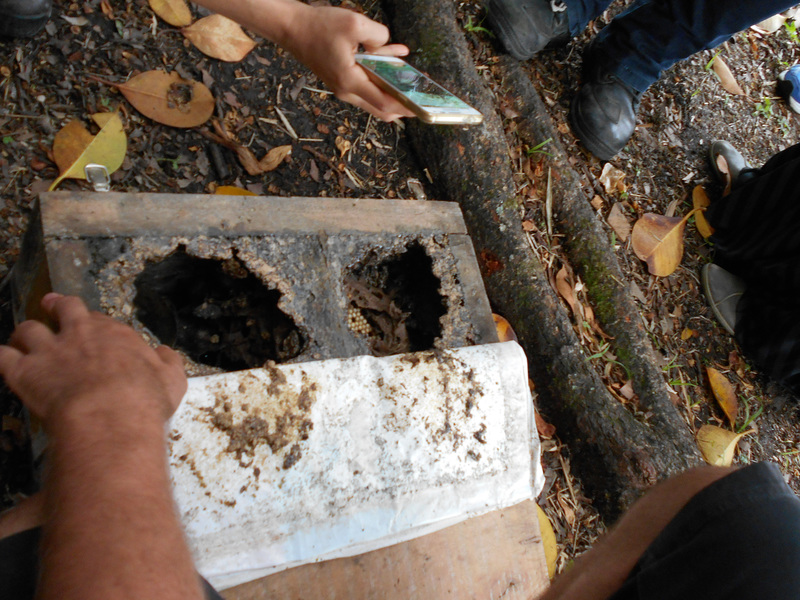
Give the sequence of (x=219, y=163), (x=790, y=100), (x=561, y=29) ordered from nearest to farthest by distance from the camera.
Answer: (x=219, y=163) < (x=561, y=29) < (x=790, y=100)

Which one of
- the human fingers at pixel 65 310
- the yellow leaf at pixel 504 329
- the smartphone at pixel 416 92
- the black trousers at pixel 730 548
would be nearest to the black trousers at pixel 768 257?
the yellow leaf at pixel 504 329

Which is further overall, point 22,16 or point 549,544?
point 549,544

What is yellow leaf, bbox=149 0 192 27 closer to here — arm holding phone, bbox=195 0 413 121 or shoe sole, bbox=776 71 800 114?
arm holding phone, bbox=195 0 413 121

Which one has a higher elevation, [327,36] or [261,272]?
[327,36]

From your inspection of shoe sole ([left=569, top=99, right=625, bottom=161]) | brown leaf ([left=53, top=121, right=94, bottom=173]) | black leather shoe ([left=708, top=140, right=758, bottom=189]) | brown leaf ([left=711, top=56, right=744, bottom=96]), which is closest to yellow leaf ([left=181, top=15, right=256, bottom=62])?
brown leaf ([left=53, top=121, right=94, bottom=173])

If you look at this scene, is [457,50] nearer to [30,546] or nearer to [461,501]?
[461,501]

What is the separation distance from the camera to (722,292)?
9.73 feet

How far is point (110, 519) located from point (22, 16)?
1873 millimetres

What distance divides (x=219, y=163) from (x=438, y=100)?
1.08 meters

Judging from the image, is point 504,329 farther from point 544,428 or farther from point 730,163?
point 730,163

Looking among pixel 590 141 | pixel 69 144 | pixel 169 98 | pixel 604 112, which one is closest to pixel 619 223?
pixel 590 141

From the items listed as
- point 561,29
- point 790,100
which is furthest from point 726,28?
point 790,100

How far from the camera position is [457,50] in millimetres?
2574

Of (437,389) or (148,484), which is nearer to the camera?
(148,484)
